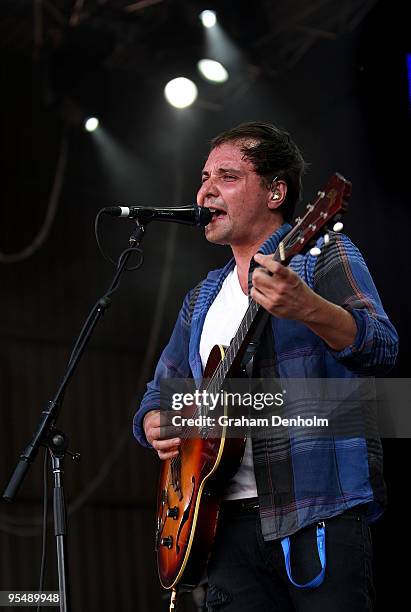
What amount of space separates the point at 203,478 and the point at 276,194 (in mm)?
798

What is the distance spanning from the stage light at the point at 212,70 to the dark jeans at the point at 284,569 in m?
3.53

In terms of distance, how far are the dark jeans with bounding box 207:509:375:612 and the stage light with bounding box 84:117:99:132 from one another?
3759 mm

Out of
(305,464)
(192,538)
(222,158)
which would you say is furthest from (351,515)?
(222,158)

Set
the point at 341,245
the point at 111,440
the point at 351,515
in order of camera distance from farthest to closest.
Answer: the point at 111,440
the point at 341,245
the point at 351,515

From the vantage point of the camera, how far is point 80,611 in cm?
527

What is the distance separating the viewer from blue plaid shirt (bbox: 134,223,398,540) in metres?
1.87

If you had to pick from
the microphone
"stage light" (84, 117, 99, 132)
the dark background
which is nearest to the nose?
the microphone

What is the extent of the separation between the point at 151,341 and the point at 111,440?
69cm

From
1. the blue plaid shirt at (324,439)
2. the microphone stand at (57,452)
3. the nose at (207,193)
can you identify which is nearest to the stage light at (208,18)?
the nose at (207,193)

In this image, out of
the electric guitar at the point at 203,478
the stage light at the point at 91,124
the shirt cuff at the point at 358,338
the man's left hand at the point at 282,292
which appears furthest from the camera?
the stage light at the point at 91,124

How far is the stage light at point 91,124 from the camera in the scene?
545 centimetres

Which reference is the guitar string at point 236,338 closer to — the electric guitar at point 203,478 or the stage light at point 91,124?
the electric guitar at point 203,478

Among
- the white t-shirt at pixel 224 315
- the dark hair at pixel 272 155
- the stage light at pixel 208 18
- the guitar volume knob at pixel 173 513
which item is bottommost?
the guitar volume knob at pixel 173 513

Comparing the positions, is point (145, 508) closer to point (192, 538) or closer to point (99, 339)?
point (99, 339)
